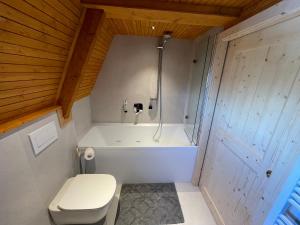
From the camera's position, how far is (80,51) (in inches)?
52.5

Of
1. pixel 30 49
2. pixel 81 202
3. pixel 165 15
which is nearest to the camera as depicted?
pixel 30 49

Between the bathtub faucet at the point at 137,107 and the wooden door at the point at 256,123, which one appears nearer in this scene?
the wooden door at the point at 256,123

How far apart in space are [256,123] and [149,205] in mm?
1511

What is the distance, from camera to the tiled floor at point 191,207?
1.65 m

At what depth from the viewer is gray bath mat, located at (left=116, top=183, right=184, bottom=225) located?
164 centimetres

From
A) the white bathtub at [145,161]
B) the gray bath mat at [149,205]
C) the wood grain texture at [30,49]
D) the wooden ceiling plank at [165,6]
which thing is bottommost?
the gray bath mat at [149,205]

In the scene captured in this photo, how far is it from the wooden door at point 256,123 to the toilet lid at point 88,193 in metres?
1.14

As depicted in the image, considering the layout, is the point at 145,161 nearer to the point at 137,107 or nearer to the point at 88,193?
the point at 88,193

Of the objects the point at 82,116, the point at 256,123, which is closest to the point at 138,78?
the point at 82,116

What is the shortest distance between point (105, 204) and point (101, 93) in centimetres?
186

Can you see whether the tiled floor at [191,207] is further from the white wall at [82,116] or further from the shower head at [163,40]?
the shower head at [163,40]

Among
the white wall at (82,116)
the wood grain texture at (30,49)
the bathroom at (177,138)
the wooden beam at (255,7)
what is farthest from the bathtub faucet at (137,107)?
the wooden beam at (255,7)

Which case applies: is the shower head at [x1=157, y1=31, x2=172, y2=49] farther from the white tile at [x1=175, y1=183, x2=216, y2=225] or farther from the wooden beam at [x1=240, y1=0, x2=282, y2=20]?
the white tile at [x1=175, y1=183, x2=216, y2=225]

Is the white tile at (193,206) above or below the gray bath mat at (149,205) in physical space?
below
